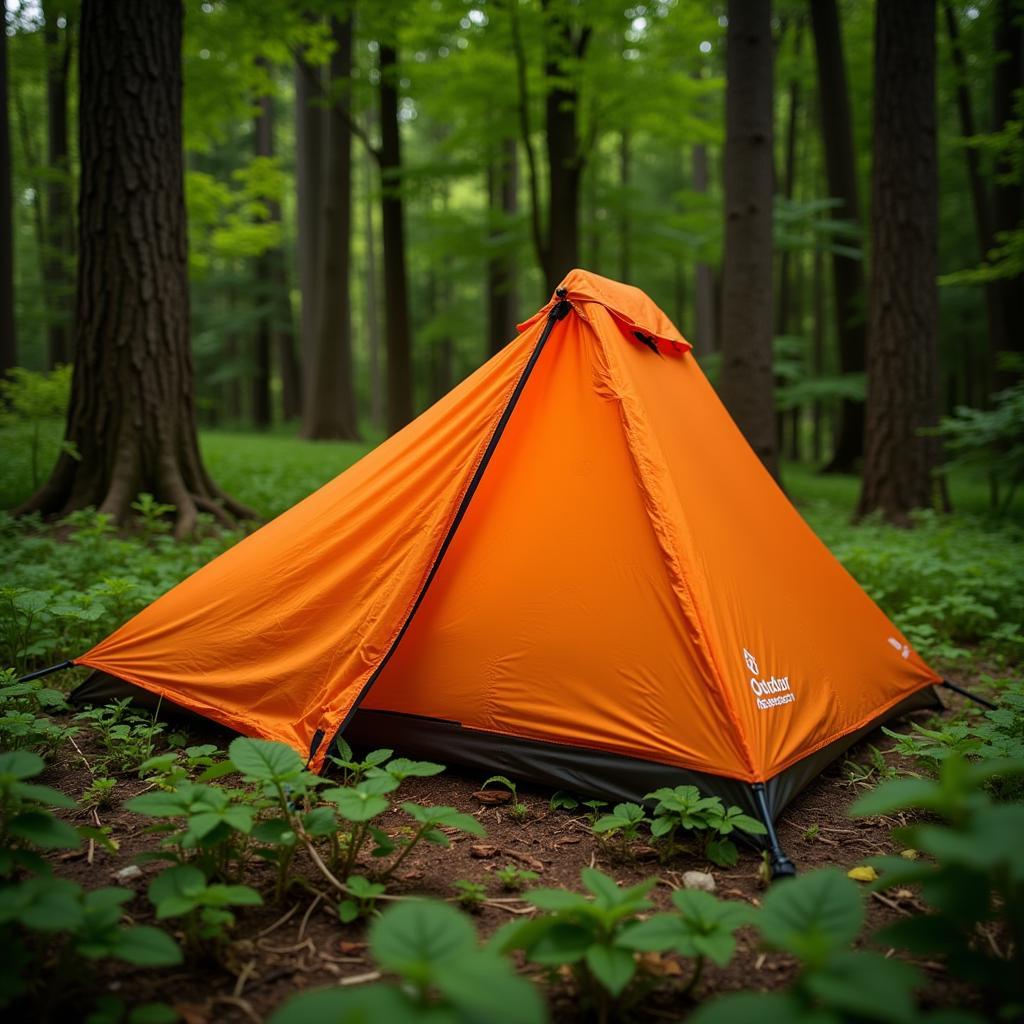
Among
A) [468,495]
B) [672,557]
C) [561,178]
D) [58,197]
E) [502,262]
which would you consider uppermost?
[58,197]

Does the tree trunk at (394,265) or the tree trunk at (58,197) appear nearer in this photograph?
the tree trunk at (394,265)

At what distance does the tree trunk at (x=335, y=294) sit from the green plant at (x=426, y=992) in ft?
45.2

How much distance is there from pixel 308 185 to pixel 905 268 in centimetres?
1333

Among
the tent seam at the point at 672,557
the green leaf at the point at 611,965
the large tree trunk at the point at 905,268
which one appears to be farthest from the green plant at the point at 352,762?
the large tree trunk at the point at 905,268

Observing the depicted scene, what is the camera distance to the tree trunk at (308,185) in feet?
53.7

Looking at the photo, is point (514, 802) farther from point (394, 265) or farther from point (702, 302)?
point (702, 302)

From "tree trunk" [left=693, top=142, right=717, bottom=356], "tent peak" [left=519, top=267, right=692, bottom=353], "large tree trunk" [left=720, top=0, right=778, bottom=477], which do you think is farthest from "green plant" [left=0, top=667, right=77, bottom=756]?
"tree trunk" [left=693, top=142, right=717, bottom=356]

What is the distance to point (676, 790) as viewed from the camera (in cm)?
241

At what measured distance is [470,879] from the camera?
2.26 metres

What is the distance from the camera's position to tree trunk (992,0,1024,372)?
11.5m

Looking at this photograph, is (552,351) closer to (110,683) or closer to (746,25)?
(110,683)

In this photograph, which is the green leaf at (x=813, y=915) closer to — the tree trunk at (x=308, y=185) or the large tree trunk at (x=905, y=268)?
the large tree trunk at (x=905, y=268)

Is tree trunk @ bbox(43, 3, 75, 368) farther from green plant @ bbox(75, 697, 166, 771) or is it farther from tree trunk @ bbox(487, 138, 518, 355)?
green plant @ bbox(75, 697, 166, 771)

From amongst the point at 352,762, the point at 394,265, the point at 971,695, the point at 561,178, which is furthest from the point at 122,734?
the point at 394,265
